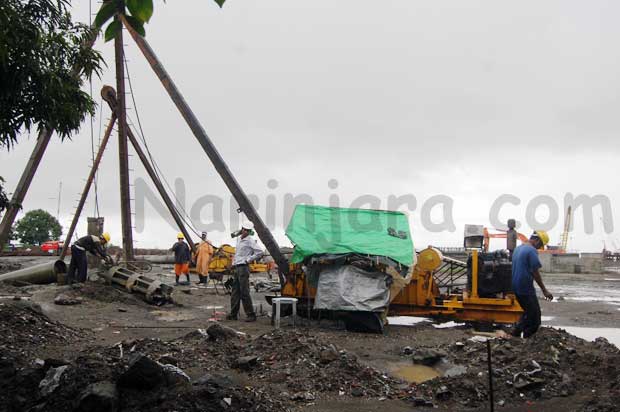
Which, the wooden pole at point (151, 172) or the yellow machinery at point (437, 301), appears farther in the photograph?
the wooden pole at point (151, 172)

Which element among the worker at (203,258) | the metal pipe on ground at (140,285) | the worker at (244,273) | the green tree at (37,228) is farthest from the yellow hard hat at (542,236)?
→ the green tree at (37,228)

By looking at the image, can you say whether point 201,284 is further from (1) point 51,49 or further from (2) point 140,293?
(1) point 51,49

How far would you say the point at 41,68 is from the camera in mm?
5500

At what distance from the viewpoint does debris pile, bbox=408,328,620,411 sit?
5.91 m

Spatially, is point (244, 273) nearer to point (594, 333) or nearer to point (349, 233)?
point (349, 233)

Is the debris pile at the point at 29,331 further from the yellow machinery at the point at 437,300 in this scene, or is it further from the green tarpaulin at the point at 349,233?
the yellow machinery at the point at 437,300

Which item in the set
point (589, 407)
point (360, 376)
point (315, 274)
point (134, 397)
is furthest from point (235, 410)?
point (315, 274)

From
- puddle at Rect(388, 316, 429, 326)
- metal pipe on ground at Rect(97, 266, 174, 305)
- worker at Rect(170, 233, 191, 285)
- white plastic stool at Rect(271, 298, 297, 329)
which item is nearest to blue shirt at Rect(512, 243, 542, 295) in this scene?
white plastic stool at Rect(271, 298, 297, 329)

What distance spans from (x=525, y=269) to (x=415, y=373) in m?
2.25

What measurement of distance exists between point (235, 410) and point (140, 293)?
30.1ft

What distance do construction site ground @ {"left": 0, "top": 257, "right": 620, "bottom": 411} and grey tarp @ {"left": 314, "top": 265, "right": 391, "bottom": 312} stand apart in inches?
19.3

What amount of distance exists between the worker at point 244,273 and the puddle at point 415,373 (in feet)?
13.8

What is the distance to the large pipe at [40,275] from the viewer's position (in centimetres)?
1541

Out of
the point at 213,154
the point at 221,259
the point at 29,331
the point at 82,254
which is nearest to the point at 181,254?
the point at 221,259
